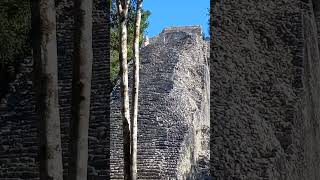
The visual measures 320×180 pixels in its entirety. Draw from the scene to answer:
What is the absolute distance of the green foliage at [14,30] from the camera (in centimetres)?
780

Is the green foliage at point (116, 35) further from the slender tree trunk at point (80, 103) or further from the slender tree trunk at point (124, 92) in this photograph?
the slender tree trunk at point (80, 103)

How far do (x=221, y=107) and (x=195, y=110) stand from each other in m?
12.7

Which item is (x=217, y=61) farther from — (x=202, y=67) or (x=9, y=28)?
(x=202, y=67)

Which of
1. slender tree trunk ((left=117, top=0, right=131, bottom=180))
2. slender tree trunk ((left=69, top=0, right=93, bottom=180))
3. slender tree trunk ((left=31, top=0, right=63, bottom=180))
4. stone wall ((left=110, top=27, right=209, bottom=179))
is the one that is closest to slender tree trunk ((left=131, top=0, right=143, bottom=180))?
slender tree trunk ((left=117, top=0, right=131, bottom=180))

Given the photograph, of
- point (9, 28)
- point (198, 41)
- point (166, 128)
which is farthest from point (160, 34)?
point (9, 28)

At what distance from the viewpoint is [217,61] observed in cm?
411

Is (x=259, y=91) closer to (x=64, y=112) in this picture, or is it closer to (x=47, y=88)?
(x=47, y=88)

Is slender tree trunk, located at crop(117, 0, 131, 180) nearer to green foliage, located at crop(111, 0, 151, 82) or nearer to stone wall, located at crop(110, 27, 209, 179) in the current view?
stone wall, located at crop(110, 27, 209, 179)

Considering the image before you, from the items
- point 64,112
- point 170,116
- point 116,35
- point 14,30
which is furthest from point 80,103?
point 116,35

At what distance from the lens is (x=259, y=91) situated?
13.4ft

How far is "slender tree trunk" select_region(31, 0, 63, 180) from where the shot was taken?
355 centimetres

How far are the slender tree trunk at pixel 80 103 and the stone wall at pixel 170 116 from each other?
29.7 ft

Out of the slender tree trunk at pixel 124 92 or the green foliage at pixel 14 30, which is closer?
the green foliage at pixel 14 30

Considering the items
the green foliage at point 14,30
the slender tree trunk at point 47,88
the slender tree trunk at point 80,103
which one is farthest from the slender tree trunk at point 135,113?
the slender tree trunk at point 47,88
